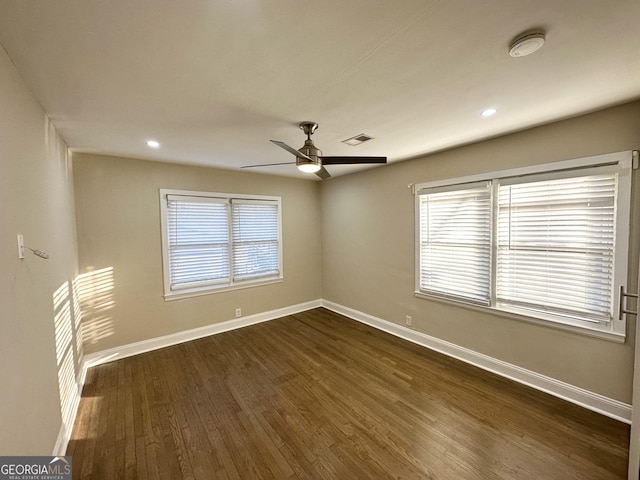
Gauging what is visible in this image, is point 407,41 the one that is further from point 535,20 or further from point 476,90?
point 476,90

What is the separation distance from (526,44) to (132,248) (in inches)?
168

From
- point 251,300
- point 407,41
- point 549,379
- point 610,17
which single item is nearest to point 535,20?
point 610,17

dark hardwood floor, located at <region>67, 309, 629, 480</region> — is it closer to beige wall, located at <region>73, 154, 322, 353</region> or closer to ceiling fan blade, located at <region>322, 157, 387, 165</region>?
beige wall, located at <region>73, 154, 322, 353</region>

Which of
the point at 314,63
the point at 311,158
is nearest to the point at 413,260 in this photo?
the point at 311,158

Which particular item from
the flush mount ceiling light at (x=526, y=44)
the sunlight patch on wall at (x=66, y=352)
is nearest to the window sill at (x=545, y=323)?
the flush mount ceiling light at (x=526, y=44)

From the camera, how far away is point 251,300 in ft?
14.4

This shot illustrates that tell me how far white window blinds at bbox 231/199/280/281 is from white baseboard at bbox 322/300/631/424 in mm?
2173

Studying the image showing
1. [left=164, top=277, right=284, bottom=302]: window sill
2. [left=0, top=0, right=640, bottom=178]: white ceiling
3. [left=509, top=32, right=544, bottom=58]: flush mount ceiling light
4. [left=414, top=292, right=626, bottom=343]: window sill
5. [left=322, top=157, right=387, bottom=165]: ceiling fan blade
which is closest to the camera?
[left=0, top=0, right=640, bottom=178]: white ceiling

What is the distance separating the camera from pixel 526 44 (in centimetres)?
128

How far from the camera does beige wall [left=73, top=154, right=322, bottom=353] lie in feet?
10.2

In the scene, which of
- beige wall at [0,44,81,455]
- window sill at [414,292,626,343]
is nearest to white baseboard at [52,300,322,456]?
beige wall at [0,44,81,455]

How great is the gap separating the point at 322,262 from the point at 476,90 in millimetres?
3937

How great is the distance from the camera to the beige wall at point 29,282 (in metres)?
1.20

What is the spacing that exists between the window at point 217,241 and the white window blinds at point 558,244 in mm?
3401
